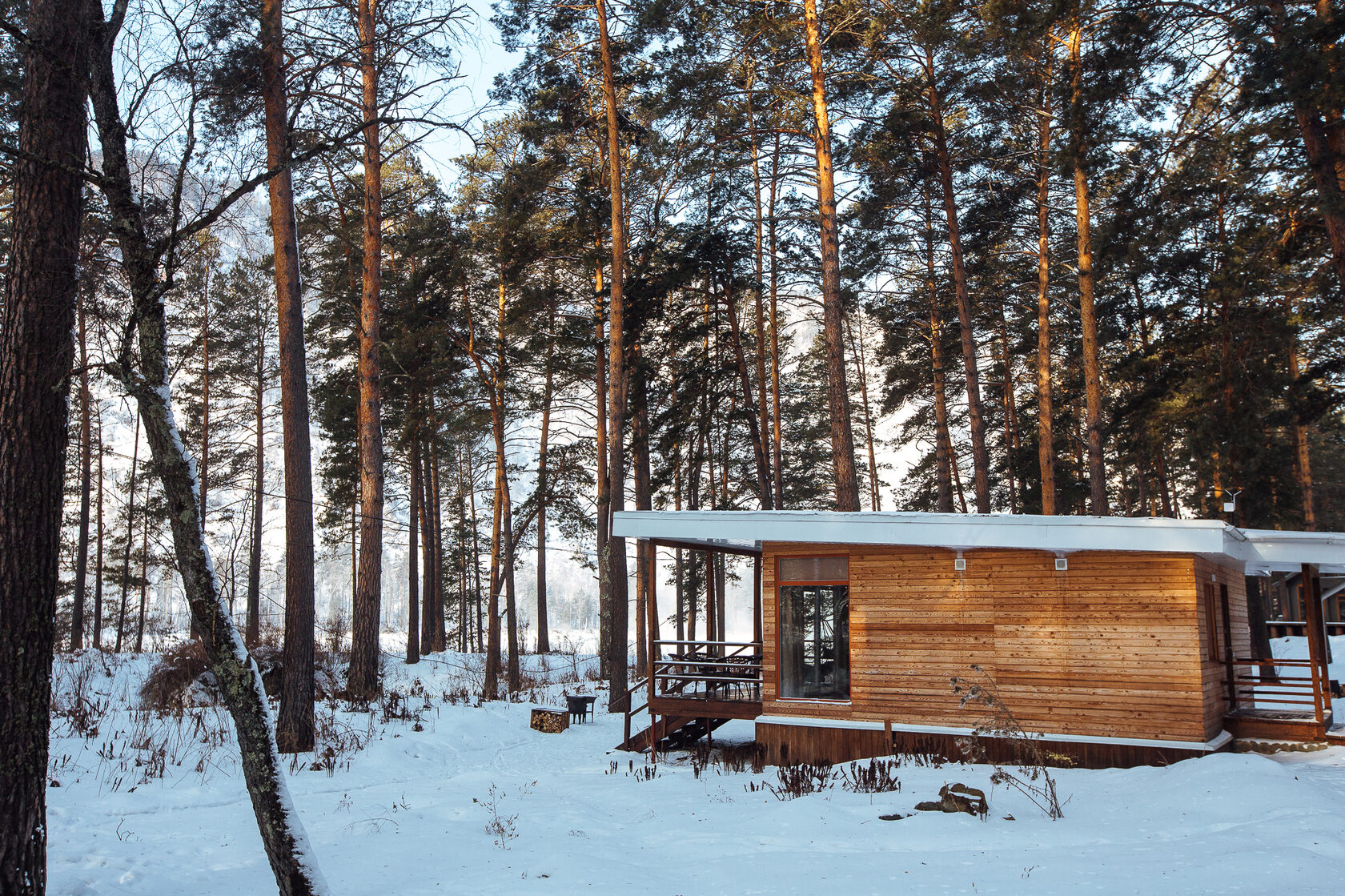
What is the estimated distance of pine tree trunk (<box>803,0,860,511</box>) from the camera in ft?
38.0

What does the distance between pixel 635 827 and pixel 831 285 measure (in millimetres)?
7911

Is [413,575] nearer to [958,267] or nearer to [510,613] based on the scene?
[510,613]

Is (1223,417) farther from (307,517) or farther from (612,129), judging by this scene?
(307,517)

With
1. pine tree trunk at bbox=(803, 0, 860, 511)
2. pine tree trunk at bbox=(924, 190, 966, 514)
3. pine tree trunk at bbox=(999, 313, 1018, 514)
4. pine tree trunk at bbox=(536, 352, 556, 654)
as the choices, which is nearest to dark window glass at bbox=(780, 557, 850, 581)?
pine tree trunk at bbox=(803, 0, 860, 511)

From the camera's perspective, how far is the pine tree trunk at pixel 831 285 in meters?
11.6

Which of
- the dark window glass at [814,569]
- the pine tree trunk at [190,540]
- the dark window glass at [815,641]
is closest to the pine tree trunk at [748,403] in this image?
the dark window glass at [814,569]

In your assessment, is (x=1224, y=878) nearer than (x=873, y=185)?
Yes

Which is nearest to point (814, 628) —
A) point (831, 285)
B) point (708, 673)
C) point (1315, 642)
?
point (708, 673)

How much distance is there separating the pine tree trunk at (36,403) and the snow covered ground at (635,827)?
0.88m

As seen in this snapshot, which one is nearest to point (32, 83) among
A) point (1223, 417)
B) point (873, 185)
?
point (873, 185)

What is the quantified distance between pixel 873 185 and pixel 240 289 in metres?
15.9

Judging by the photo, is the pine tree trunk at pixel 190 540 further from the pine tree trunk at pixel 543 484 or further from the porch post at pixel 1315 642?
the pine tree trunk at pixel 543 484

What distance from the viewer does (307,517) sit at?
30.5ft

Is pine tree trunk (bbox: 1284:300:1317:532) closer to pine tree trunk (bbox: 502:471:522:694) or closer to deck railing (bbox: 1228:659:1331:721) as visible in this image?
deck railing (bbox: 1228:659:1331:721)
